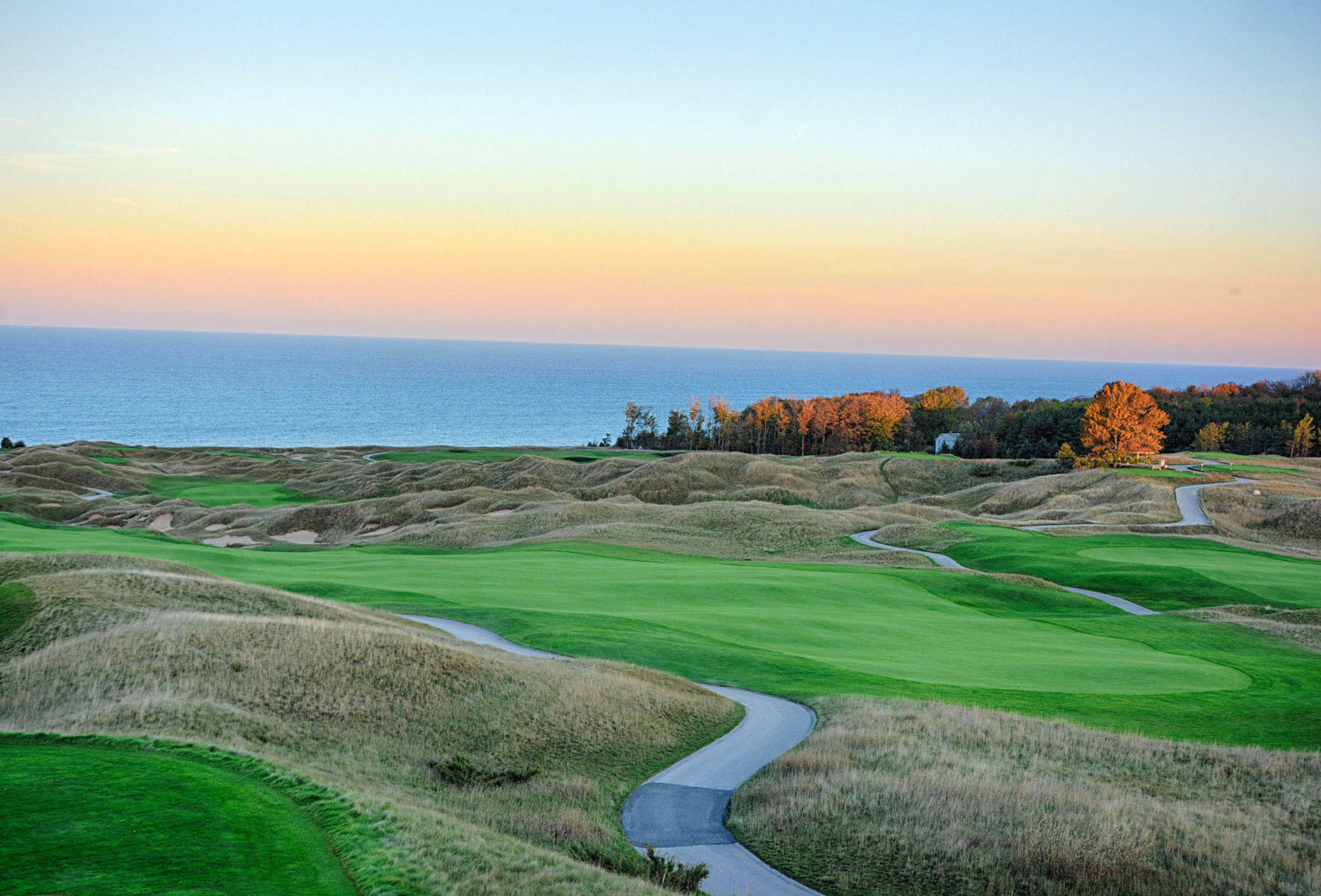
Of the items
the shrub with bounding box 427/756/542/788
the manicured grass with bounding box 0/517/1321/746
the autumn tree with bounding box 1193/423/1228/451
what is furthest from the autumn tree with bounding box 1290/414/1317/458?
the shrub with bounding box 427/756/542/788

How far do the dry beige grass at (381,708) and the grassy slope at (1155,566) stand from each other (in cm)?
2700

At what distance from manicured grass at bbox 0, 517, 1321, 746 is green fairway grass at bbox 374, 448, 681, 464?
59307 millimetres

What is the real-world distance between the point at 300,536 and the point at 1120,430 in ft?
234

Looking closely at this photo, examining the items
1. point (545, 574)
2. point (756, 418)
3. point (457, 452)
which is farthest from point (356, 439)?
point (545, 574)

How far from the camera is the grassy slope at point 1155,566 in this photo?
121ft

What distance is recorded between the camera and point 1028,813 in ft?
42.4

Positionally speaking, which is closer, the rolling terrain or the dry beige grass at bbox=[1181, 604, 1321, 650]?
the rolling terrain

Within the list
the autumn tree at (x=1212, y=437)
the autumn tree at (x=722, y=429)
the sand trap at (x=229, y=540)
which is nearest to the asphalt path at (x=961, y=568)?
the sand trap at (x=229, y=540)

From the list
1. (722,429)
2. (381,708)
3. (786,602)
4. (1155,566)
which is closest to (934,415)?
(722,429)

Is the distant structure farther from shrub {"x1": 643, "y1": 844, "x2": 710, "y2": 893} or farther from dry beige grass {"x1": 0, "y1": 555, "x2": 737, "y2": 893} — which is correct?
shrub {"x1": 643, "y1": 844, "x2": 710, "y2": 893}

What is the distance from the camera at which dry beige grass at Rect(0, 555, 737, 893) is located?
37.7ft

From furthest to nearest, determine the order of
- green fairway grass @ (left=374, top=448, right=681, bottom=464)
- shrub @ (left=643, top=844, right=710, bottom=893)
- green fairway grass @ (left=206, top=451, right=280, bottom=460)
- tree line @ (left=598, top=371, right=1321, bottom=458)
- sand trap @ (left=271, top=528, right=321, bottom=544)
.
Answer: tree line @ (left=598, top=371, right=1321, bottom=458)
green fairway grass @ (left=206, top=451, right=280, bottom=460)
green fairway grass @ (left=374, top=448, right=681, bottom=464)
sand trap @ (left=271, top=528, right=321, bottom=544)
shrub @ (left=643, top=844, right=710, bottom=893)

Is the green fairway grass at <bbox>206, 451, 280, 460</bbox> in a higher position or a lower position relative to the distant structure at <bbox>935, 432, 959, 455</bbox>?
lower

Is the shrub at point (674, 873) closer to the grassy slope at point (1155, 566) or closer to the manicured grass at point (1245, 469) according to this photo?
the grassy slope at point (1155, 566)
